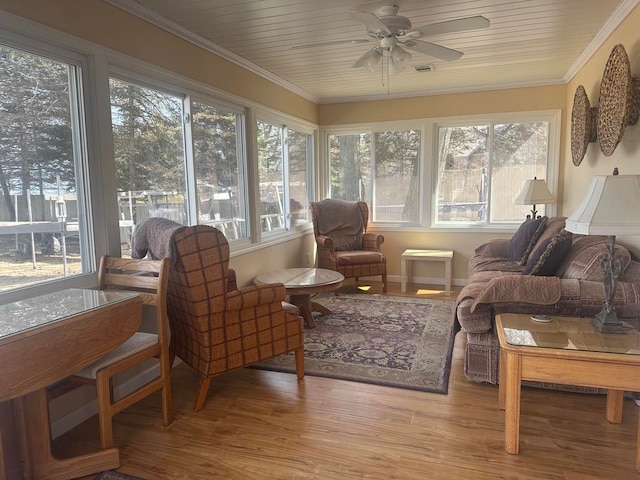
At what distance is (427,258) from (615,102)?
2551 millimetres

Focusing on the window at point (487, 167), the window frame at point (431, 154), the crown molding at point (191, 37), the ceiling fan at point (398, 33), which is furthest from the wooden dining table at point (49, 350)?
the window at point (487, 167)

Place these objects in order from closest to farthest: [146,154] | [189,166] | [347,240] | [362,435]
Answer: [362,435], [146,154], [189,166], [347,240]

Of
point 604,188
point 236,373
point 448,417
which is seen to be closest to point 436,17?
point 604,188

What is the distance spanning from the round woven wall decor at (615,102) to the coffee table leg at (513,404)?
180cm

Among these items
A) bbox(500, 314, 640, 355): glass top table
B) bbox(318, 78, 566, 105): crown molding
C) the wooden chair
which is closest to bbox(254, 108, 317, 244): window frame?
bbox(318, 78, 566, 105): crown molding

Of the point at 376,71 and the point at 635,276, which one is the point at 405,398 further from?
the point at 376,71

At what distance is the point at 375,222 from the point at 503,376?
11.6 feet

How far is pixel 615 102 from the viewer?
2.83m

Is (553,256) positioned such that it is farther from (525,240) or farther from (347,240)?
(347,240)

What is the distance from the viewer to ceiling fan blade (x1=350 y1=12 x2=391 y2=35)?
2416 millimetres

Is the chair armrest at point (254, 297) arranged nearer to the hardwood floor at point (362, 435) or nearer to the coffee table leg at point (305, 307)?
the hardwood floor at point (362, 435)

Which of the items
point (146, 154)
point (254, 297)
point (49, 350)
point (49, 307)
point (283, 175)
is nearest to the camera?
point (49, 350)

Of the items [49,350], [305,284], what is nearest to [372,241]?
[305,284]

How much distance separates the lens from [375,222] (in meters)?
5.76
